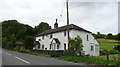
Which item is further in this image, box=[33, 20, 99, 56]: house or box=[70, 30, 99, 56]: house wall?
box=[33, 20, 99, 56]: house

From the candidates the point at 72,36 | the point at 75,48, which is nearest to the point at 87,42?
the point at 72,36

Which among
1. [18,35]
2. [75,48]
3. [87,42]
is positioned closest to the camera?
[75,48]

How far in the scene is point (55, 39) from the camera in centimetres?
4391

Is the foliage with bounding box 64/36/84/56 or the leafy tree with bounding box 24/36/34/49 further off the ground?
the leafy tree with bounding box 24/36/34/49

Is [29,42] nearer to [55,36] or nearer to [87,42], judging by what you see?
[55,36]

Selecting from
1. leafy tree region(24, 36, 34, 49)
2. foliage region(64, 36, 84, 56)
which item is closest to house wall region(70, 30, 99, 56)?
foliage region(64, 36, 84, 56)

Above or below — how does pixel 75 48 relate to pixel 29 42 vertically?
below

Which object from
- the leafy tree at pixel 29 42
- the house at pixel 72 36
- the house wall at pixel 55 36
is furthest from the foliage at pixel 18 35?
the house at pixel 72 36

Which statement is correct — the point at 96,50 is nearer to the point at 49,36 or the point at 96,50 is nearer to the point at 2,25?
the point at 49,36

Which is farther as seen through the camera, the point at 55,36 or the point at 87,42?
the point at 55,36

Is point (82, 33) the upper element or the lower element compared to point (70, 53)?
upper

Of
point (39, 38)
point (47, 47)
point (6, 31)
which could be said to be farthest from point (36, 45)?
point (6, 31)

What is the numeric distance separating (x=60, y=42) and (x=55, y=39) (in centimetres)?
155

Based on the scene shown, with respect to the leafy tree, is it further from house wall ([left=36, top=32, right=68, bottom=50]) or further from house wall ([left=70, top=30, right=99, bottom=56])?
house wall ([left=70, top=30, right=99, bottom=56])
